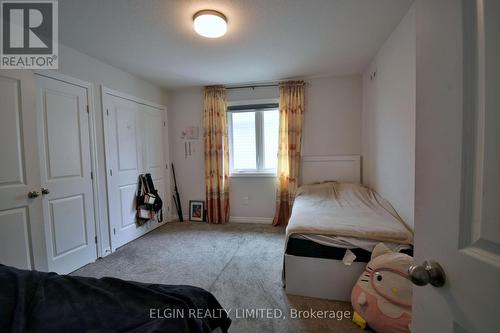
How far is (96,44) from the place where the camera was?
2.29m

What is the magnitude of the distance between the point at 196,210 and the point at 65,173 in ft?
6.83

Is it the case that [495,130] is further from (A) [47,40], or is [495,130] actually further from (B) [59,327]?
(A) [47,40]

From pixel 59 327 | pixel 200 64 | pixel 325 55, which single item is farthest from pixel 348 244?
pixel 200 64

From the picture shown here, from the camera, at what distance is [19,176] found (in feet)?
5.39

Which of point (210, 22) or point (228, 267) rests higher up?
point (210, 22)

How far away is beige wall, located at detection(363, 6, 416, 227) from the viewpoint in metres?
1.88

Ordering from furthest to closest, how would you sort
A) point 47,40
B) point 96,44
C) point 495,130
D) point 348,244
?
point 96,44, point 47,40, point 348,244, point 495,130

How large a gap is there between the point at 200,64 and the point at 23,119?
1.90m

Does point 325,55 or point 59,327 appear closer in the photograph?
point 59,327

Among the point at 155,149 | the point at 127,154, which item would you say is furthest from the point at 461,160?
the point at 155,149

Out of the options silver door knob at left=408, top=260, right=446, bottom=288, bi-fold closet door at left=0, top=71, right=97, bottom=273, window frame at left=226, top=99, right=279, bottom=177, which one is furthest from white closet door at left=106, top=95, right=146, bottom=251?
silver door knob at left=408, top=260, right=446, bottom=288

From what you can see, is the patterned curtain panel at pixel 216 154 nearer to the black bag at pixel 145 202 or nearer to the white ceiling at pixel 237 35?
the white ceiling at pixel 237 35

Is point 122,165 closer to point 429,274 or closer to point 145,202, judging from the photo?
point 145,202

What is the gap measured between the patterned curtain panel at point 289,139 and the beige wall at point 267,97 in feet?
0.58
